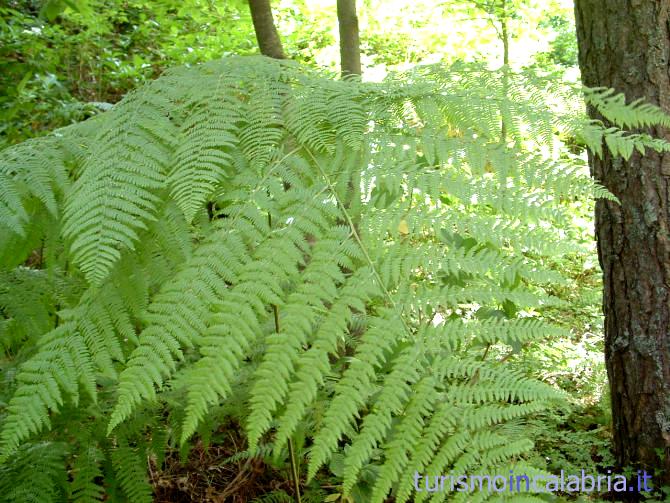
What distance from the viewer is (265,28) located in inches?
124

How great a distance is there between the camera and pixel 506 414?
1.02 m

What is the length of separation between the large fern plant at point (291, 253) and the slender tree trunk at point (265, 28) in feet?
5.23

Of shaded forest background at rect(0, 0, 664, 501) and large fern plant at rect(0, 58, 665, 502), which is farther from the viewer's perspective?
shaded forest background at rect(0, 0, 664, 501)

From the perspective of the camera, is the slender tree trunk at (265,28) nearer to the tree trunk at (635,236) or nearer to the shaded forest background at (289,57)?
the shaded forest background at (289,57)

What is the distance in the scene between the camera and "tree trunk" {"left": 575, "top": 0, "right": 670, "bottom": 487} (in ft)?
7.64

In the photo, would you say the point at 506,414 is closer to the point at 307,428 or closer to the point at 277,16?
the point at 307,428

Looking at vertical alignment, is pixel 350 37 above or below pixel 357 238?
above

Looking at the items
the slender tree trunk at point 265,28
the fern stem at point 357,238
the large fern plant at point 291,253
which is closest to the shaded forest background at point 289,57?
the large fern plant at point 291,253

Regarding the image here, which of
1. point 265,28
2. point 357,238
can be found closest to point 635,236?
point 357,238

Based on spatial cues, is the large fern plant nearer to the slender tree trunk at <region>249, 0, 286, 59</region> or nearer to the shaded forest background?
the shaded forest background

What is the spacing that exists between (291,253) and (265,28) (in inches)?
93.4

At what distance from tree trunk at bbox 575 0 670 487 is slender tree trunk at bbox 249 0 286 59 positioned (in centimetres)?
157

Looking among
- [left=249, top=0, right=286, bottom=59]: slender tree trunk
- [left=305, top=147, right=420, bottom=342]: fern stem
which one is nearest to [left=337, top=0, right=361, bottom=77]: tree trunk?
[left=249, top=0, right=286, bottom=59]: slender tree trunk

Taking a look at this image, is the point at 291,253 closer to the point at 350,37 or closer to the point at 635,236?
the point at 635,236
